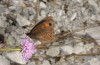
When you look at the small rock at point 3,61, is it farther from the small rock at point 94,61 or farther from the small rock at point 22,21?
the small rock at point 94,61

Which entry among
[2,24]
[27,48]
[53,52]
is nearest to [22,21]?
[2,24]

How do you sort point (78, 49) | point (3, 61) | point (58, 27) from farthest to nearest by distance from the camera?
point (58, 27) < point (78, 49) < point (3, 61)

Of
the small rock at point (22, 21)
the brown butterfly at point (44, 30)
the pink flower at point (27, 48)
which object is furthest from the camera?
the small rock at point (22, 21)

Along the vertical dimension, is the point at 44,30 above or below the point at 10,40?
above

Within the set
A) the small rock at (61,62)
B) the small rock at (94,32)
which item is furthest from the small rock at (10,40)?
the small rock at (94,32)

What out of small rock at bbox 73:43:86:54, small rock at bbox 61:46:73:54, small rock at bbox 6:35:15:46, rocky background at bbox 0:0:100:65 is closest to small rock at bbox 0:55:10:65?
rocky background at bbox 0:0:100:65

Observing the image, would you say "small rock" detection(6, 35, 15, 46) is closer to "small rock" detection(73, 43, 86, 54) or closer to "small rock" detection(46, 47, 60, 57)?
"small rock" detection(46, 47, 60, 57)

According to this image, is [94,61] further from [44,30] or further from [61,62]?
[44,30]
